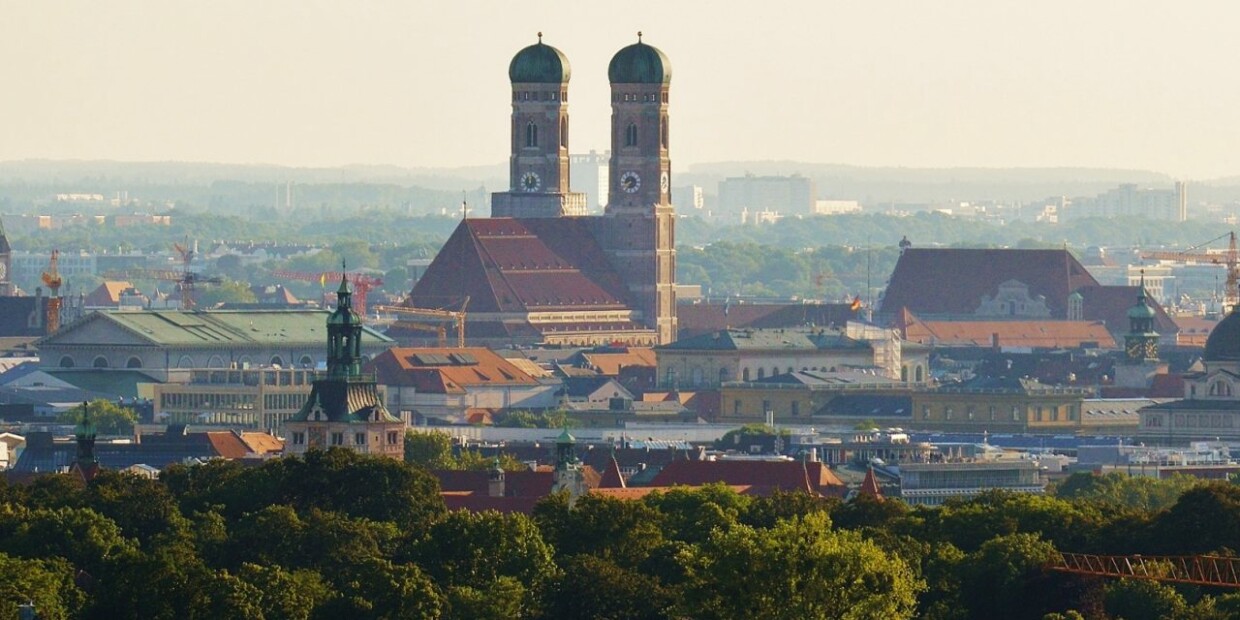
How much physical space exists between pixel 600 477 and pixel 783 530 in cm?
4389

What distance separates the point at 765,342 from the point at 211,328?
18724mm

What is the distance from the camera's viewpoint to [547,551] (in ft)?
281

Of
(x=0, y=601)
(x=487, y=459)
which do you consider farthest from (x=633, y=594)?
(x=487, y=459)

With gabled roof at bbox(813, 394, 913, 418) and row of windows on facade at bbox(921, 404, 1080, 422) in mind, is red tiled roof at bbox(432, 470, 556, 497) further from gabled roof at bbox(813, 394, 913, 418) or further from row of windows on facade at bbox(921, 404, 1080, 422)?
gabled roof at bbox(813, 394, 913, 418)

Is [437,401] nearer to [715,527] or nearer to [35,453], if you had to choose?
[35,453]

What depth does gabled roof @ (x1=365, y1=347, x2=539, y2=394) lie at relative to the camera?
168125 mm

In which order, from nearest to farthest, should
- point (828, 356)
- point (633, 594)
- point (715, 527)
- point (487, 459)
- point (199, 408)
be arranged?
point (633, 594), point (715, 527), point (487, 459), point (199, 408), point (828, 356)

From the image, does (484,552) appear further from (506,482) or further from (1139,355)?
(1139,355)

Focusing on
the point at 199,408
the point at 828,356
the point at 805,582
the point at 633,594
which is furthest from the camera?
the point at 828,356

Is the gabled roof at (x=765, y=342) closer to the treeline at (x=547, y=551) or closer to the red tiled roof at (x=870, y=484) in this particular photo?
the red tiled roof at (x=870, y=484)

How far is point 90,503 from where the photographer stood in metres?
96.2

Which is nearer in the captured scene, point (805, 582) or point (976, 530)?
Result: point (805, 582)

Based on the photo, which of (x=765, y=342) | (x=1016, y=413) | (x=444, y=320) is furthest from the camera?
(x=444, y=320)

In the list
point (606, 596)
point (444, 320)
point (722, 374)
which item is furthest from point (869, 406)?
point (606, 596)
